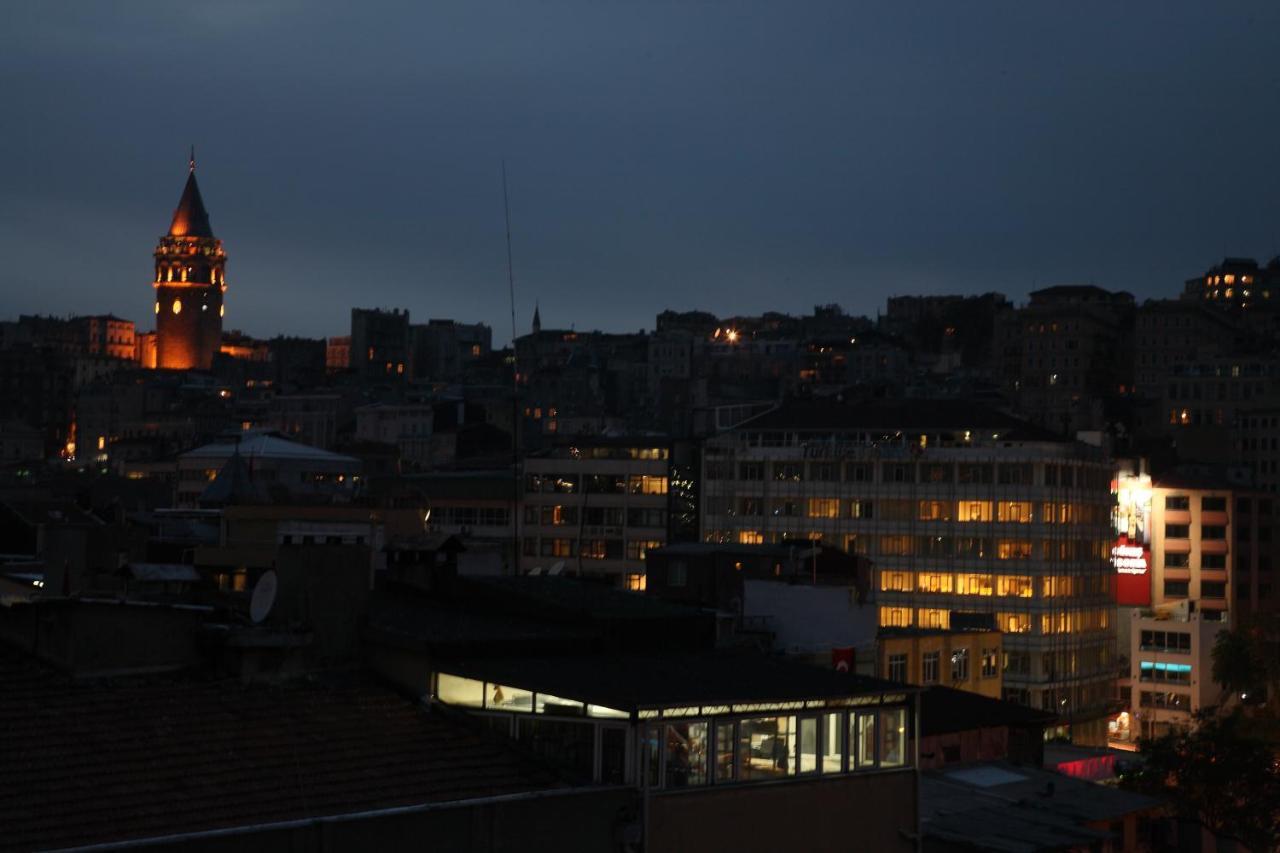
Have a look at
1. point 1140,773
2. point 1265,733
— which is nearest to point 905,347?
point 1265,733

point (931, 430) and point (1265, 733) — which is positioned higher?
point (931, 430)

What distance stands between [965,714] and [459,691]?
18.9 m

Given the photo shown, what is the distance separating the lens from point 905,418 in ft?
274

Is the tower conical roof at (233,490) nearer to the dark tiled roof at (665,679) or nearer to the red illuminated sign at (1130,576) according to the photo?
the dark tiled roof at (665,679)

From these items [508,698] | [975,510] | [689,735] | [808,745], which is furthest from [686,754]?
[975,510]

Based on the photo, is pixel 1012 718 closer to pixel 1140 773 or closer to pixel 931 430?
pixel 1140 773

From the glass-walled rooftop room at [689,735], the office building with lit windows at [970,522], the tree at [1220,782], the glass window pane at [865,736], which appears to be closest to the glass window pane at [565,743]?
the glass-walled rooftop room at [689,735]

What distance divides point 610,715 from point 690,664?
3.27m

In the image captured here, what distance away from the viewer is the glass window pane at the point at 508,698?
1945cm

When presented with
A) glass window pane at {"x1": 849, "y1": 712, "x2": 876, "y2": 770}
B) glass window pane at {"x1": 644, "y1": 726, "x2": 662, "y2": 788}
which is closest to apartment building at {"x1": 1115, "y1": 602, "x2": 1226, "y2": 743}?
glass window pane at {"x1": 849, "y1": 712, "x2": 876, "y2": 770}

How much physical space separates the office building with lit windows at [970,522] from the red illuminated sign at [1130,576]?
6.59 feet

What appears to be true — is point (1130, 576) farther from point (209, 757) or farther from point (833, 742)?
point (209, 757)

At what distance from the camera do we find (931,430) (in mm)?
81688

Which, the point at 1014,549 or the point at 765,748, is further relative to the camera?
the point at 1014,549
